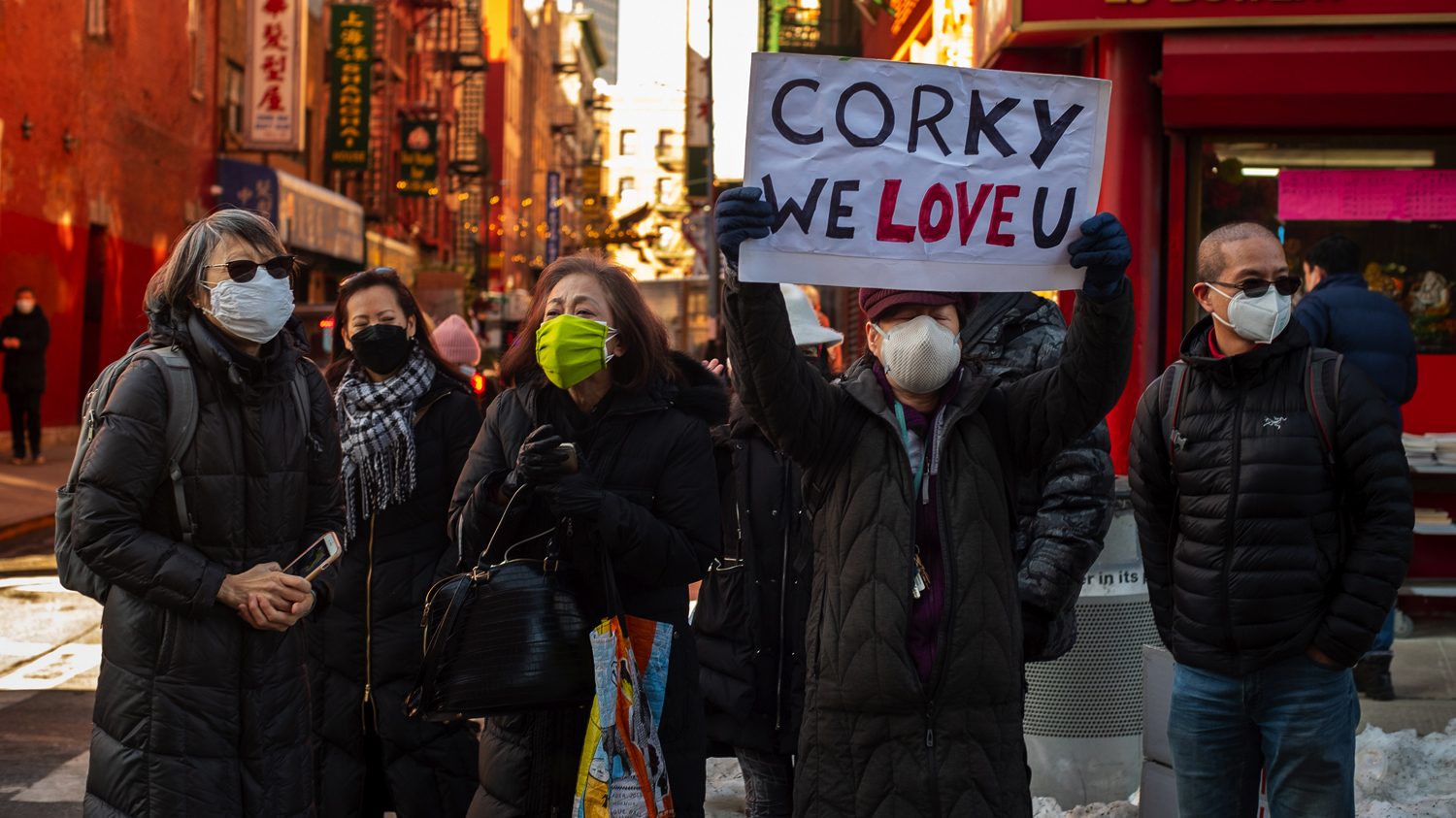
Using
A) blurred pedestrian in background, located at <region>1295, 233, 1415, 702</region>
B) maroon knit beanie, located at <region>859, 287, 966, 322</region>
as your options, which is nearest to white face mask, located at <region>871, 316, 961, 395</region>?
maroon knit beanie, located at <region>859, 287, 966, 322</region>

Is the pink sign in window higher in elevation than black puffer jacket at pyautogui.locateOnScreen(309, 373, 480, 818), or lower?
higher

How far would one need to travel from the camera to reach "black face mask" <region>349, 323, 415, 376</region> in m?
5.70

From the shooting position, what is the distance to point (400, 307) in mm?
5840

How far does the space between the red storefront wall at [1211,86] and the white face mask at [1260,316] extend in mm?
6003

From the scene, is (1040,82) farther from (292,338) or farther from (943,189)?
(292,338)

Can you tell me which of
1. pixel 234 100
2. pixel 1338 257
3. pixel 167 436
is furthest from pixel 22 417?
pixel 167 436

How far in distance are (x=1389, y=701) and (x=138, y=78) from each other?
23.4 meters

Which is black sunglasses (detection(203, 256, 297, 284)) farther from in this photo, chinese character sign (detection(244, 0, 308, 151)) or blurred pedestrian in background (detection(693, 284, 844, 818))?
chinese character sign (detection(244, 0, 308, 151))

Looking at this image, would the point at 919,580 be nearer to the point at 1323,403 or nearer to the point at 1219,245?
the point at 1323,403

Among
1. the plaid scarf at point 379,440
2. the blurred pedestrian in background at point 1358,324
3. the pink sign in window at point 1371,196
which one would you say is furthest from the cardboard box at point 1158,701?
the pink sign in window at point 1371,196

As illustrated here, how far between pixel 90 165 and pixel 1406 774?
2201 cm

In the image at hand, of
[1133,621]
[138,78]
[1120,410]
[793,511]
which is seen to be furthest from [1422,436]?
[138,78]

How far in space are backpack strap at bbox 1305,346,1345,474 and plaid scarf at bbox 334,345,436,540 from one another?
2.88 metres

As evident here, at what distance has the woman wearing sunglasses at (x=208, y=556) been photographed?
4.01m
